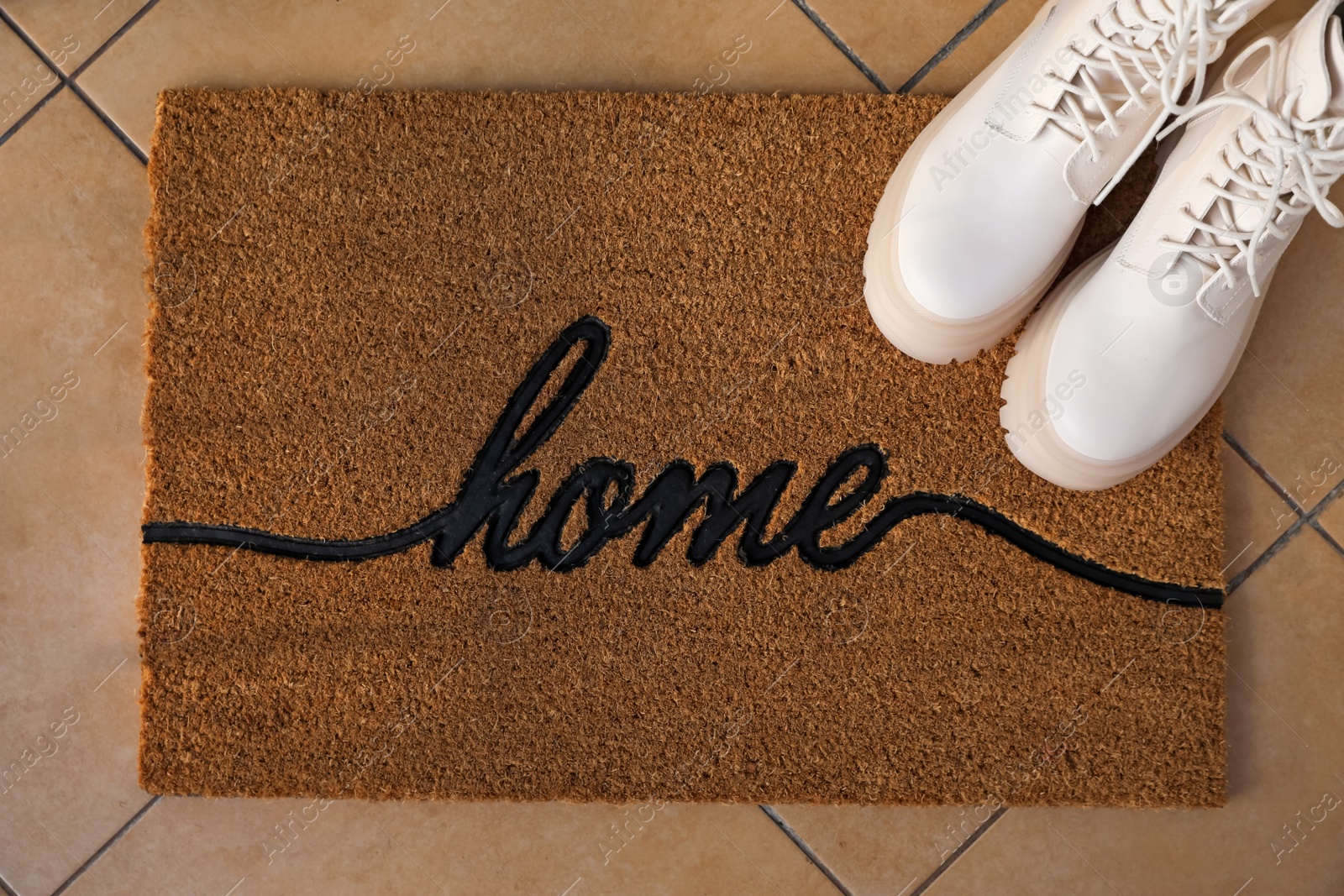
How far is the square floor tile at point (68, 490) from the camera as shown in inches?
38.0

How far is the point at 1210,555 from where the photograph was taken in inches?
36.6

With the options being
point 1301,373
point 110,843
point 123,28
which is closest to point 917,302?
point 1301,373

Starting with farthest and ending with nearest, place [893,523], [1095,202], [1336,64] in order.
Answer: [893,523] → [1095,202] → [1336,64]

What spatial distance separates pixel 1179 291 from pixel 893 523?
36 cm

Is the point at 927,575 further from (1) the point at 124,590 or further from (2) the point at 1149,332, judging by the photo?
(1) the point at 124,590

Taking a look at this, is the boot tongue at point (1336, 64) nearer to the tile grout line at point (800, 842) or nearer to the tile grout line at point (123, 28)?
the tile grout line at point (800, 842)

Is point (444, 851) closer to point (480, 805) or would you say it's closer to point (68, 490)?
point (480, 805)

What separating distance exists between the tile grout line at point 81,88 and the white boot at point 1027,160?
0.88 m

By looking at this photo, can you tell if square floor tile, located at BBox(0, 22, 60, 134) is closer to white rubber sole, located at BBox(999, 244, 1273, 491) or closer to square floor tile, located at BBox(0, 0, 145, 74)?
square floor tile, located at BBox(0, 0, 145, 74)

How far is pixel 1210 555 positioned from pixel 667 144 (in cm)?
76

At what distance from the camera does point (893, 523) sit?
3.07 feet

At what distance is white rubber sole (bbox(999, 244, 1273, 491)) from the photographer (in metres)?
0.86

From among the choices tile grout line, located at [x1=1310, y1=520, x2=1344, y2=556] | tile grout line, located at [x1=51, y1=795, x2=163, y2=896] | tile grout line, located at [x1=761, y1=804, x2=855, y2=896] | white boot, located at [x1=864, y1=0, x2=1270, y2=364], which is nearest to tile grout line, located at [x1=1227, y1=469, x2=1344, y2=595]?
tile grout line, located at [x1=1310, y1=520, x2=1344, y2=556]

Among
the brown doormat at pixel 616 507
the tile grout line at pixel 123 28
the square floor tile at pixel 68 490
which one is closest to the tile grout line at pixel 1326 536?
the brown doormat at pixel 616 507
